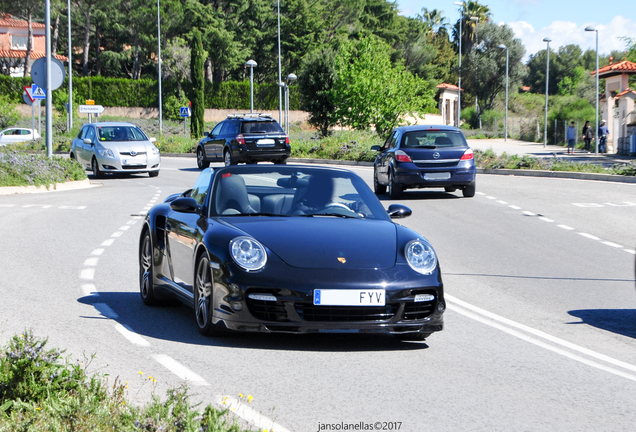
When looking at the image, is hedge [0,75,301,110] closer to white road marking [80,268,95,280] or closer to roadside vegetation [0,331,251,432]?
white road marking [80,268,95,280]

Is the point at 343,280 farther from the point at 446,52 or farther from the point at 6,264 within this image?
the point at 446,52

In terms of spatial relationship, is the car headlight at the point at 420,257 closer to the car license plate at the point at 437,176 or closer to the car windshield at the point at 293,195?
the car windshield at the point at 293,195

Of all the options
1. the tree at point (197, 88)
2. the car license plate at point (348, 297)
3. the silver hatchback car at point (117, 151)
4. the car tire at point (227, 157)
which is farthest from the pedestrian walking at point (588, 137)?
the car license plate at point (348, 297)

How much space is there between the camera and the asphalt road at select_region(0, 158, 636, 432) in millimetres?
5086

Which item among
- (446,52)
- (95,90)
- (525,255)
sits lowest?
(525,255)

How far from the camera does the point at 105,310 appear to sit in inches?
321

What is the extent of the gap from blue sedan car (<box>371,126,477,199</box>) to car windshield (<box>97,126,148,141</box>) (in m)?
11.6

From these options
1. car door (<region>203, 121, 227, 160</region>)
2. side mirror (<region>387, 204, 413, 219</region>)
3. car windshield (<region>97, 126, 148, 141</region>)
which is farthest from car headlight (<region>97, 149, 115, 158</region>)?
side mirror (<region>387, 204, 413, 219</region>)

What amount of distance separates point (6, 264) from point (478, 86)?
3440 inches

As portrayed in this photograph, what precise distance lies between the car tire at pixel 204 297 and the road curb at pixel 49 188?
1707 cm

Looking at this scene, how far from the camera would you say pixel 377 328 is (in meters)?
6.47

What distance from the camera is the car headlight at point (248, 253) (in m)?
Answer: 6.49

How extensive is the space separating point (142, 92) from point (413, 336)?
7787cm

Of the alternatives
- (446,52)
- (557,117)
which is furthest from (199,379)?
(446,52)
